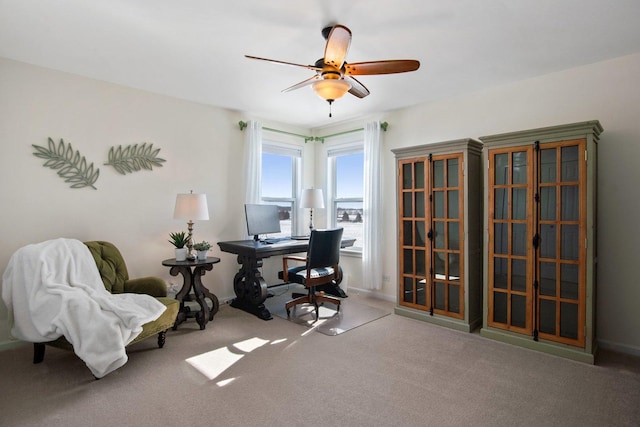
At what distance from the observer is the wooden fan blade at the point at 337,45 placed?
6.79ft

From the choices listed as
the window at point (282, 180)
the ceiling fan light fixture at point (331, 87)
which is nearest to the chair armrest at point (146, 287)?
the window at point (282, 180)

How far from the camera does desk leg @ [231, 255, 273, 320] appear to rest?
3.88 metres

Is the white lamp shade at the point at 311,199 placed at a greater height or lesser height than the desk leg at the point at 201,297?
greater

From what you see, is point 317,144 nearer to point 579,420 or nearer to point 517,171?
point 517,171

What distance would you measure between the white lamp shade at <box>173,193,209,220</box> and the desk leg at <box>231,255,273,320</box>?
0.72 m

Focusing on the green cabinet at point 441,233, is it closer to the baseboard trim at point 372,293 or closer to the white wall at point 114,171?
the baseboard trim at point 372,293

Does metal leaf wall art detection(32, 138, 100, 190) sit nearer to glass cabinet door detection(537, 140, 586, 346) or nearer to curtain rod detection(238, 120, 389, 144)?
curtain rod detection(238, 120, 389, 144)

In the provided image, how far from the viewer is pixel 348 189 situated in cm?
529

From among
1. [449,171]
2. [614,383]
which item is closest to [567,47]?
[449,171]

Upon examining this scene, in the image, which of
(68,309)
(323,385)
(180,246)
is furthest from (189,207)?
(323,385)

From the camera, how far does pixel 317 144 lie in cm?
559

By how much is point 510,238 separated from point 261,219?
282 centimetres

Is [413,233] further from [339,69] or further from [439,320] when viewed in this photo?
[339,69]

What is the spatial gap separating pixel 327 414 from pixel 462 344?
1638 mm
